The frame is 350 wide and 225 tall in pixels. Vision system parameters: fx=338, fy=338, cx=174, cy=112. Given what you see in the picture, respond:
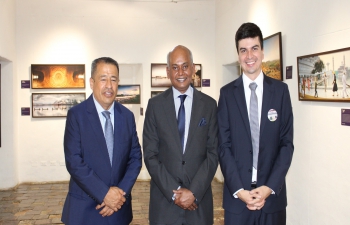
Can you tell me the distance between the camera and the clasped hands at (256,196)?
2.25 m

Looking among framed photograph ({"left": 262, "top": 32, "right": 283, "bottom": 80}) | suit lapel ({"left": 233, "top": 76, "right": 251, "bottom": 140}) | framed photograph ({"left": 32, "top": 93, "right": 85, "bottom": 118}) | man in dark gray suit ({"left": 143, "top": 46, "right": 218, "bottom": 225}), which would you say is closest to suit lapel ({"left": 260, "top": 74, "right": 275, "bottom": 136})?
suit lapel ({"left": 233, "top": 76, "right": 251, "bottom": 140})

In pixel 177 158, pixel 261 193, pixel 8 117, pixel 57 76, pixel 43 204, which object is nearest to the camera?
pixel 261 193

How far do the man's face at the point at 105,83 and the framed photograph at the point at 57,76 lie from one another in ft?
16.6

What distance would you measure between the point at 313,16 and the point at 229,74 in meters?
3.59

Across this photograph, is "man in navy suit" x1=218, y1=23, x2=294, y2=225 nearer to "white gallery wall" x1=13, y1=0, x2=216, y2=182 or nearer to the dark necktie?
the dark necktie

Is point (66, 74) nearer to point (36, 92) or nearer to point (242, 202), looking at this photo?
point (36, 92)

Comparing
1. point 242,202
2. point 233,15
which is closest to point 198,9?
point 233,15

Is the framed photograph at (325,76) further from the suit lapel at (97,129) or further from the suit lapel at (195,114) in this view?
the suit lapel at (97,129)

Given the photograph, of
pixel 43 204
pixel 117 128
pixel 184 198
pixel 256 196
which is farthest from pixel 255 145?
pixel 43 204

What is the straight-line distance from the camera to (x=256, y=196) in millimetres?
2260

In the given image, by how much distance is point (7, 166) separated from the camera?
686 centimetres

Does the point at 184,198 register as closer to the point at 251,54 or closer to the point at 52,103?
the point at 251,54

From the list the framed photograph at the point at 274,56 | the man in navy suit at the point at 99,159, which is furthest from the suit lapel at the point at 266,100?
the framed photograph at the point at 274,56

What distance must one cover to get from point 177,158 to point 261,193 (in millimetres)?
642
